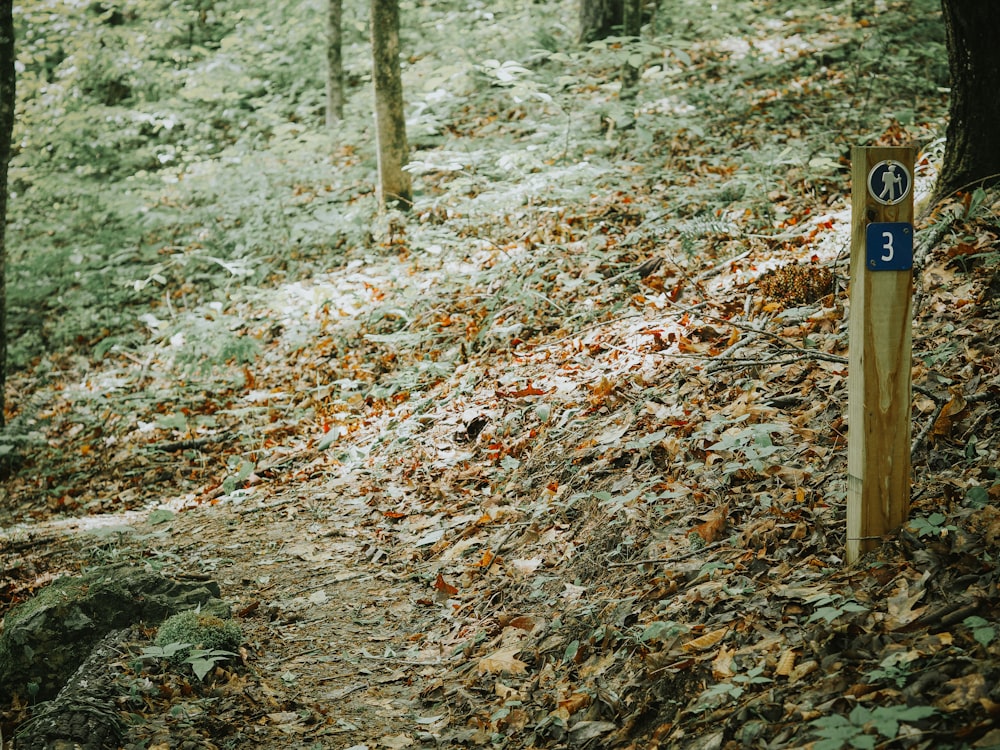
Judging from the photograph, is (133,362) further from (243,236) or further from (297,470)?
(297,470)

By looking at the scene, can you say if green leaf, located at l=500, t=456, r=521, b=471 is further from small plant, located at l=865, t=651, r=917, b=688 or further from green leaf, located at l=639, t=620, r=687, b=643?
small plant, located at l=865, t=651, r=917, b=688

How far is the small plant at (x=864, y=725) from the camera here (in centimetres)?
223

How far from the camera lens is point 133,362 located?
10555mm

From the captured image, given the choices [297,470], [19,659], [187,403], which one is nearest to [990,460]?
[19,659]

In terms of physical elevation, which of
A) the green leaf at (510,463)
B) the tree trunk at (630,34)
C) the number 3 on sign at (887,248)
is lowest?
the green leaf at (510,463)

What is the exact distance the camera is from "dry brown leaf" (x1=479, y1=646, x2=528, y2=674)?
12.2ft

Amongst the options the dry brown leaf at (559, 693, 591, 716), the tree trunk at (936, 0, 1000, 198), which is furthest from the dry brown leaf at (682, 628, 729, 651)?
the tree trunk at (936, 0, 1000, 198)

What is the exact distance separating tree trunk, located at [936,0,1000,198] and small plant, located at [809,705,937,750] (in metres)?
4.34

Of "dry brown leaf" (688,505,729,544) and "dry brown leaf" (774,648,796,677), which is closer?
"dry brown leaf" (774,648,796,677)

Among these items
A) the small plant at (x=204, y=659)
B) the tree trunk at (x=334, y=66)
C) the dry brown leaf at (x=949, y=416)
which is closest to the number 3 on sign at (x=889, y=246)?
the dry brown leaf at (x=949, y=416)

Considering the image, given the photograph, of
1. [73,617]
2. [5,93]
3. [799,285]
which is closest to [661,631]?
[73,617]

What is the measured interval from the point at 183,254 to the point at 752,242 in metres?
9.16

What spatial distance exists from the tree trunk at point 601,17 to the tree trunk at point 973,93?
808 cm

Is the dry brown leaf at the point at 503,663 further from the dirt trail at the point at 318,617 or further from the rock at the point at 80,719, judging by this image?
the rock at the point at 80,719
